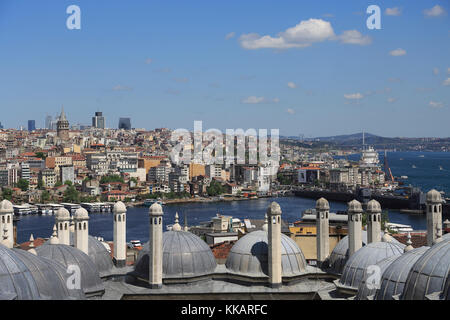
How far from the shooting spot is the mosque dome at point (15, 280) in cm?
500

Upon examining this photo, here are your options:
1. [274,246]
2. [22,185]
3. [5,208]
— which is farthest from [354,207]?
[22,185]

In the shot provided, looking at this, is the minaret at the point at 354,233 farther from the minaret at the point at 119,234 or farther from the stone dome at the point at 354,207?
the minaret at the point at 119,234

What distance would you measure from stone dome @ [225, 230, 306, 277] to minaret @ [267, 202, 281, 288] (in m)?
0.18

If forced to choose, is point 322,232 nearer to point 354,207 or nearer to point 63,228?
point 354,207

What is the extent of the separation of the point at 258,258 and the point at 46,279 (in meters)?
3.22

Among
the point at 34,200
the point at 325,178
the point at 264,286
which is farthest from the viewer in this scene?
the point at 325,178

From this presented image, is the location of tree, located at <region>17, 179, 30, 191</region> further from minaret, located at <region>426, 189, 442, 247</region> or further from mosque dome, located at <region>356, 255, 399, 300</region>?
mosque dome, located at <region>356, 255, 399, 300</region>

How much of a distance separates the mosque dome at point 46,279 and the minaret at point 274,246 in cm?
267

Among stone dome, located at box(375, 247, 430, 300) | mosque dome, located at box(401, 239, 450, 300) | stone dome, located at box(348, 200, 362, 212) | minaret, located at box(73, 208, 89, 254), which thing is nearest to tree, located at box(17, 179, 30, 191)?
minaret, located at box(73, 208, 89, 254)

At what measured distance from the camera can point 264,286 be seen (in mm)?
8023

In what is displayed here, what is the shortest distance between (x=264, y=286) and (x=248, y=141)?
59617 millimetres

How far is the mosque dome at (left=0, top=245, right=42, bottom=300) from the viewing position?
5.00 metres
